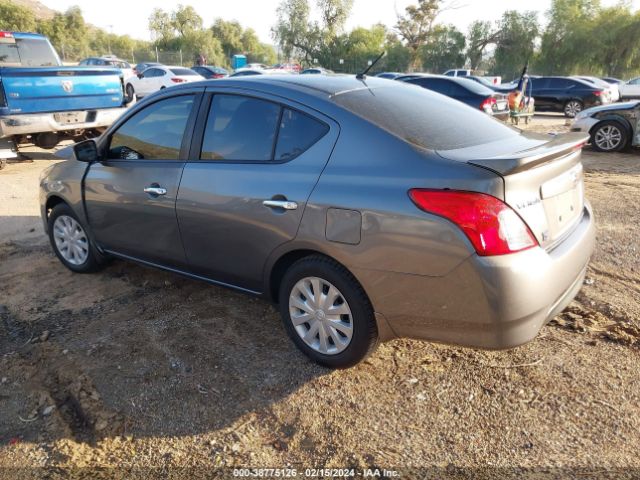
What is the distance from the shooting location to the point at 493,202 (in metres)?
2.28

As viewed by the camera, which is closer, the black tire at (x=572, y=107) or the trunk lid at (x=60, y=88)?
the trunk lid at (x=60, y=88)

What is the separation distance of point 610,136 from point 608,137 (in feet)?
0.13

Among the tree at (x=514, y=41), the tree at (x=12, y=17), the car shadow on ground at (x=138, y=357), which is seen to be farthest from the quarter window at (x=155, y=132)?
the tree at (x=12, y=17)

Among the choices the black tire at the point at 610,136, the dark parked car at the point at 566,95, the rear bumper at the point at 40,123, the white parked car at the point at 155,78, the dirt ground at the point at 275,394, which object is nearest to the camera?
the dirt ground at the point at 275,394

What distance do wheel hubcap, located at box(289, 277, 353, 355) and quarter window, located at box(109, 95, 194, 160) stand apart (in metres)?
1.36

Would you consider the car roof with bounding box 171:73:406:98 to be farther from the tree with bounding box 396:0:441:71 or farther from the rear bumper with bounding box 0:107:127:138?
the tree with bounding box 396:0:441:71

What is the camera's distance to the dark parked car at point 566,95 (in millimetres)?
A: 19531

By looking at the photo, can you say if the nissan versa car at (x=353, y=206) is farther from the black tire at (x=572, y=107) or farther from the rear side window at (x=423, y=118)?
the black tire at (x=572, y=107)

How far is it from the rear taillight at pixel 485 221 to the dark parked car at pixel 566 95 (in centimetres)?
1969

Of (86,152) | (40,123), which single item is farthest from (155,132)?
(40,123)

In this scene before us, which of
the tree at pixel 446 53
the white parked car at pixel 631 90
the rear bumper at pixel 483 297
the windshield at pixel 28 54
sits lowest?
the rear bumper at pixel 483 297

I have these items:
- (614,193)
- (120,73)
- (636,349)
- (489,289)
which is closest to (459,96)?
(614,193)

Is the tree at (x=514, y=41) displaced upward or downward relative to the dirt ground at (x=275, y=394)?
upward

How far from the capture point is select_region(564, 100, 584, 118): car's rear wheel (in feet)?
64.5
